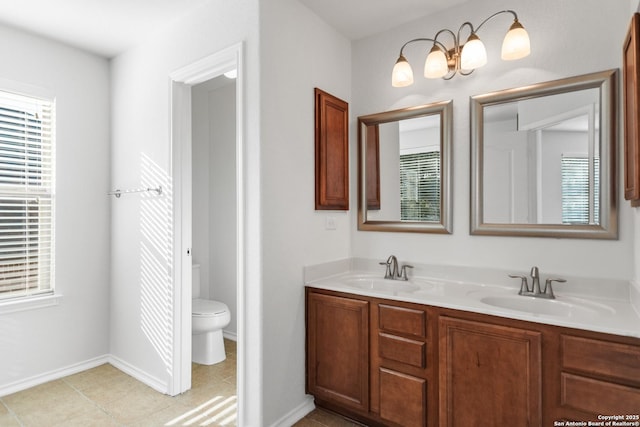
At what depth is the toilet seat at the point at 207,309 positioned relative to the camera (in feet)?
9.47

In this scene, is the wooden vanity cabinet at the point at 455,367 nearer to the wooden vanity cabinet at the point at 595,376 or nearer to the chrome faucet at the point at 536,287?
the wooden vanity cabinet at the point at 595,376

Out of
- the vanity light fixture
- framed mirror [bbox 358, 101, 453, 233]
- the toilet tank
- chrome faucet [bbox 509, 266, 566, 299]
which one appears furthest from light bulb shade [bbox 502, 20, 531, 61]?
the toilet tank

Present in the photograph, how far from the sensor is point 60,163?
2781 millimetres

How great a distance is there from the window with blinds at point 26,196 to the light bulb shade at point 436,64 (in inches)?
111

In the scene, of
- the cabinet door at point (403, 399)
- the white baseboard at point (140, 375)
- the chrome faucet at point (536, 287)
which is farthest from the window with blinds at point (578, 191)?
the white baseboard at point (140, 375)

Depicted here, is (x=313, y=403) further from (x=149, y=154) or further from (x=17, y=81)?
(x=17, y=81)

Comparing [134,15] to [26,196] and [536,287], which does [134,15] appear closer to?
[26,196]

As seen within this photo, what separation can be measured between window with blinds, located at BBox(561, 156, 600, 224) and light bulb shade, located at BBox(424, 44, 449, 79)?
0.84 metres

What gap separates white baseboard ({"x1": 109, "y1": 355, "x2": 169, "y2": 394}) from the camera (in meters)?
2.52

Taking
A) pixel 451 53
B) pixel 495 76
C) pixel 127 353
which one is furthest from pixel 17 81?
pixel 495 76

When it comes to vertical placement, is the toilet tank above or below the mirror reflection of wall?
below

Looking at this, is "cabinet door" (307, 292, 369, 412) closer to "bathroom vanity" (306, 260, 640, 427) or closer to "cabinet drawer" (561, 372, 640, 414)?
"bathroom vanity" (306, 260, 640, 427)

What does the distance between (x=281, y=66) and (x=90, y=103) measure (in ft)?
6.22

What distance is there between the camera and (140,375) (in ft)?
8.87
